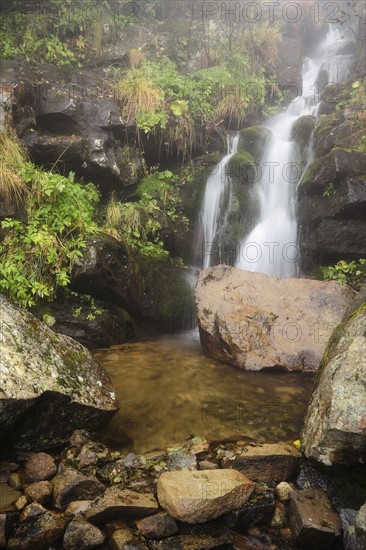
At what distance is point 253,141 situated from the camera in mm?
9531

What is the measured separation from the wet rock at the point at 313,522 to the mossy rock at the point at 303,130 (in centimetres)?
814

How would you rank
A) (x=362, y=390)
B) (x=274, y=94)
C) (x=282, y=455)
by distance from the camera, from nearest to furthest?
1. (x=362, y=390)
2. (x=282, y=455)
3. (x=274, y=94)

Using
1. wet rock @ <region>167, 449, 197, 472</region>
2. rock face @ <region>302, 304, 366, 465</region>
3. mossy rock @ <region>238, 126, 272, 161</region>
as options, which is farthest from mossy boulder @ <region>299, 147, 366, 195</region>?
wet rock @ <region>167, 449, 197, 472</region>

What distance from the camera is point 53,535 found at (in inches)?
102

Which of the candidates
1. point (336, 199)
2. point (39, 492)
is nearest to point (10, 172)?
A: point (39, 492)

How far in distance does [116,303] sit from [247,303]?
7.13ft

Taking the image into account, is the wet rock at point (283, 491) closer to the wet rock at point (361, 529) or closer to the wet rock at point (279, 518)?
the wet rock at point (279, 518)

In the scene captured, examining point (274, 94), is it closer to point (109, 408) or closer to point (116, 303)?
point (116, 303)

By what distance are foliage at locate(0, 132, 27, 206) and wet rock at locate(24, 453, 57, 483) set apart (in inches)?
165

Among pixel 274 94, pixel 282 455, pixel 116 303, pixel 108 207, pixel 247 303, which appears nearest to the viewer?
pixel 282 455

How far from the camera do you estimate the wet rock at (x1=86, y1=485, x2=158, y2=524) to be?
2.69m

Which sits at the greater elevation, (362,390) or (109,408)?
(362,390)

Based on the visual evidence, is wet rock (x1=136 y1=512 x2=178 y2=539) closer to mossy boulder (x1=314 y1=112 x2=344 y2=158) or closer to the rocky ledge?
the rocky ledge

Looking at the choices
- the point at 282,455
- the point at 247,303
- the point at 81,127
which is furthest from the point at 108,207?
the point at 282,455
